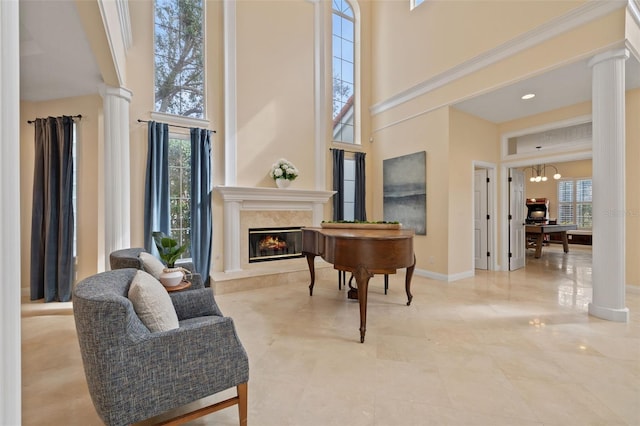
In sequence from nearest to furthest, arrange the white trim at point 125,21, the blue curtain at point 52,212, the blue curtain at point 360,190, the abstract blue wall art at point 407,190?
the white trim at point 125,21 < the blue curtain at point 52,212 < the abstract blue wall art at point 407,190 < the blue curtain at point 360,190

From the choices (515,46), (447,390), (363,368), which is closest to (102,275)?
(363,368)

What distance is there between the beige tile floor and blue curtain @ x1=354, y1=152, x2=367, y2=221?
242 cm

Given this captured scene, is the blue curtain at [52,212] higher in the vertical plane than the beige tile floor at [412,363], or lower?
higher

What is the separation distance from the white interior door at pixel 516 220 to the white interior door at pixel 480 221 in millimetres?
447

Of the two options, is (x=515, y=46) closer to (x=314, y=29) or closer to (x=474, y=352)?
(x=314, y=29)

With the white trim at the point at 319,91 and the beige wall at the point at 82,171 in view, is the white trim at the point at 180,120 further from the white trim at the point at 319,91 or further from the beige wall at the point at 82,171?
the white trim at the point at 319,91

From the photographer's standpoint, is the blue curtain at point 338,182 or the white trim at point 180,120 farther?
the blue curtain at point 338,182

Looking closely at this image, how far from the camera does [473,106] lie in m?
4.72

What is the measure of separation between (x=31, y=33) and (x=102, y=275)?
7.83 ft

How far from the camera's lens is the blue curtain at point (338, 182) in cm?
585

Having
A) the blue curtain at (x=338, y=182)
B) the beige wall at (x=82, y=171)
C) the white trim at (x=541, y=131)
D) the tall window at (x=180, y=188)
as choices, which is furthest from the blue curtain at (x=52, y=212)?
the white trim at (x=541, y=131)

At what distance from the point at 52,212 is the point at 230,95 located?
291 centimetres

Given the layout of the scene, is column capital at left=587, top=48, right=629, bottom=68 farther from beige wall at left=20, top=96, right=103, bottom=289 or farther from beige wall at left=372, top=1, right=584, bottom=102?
beige wall at left=20, top=96, right=103, bottom=289
